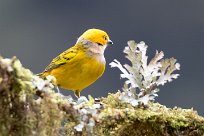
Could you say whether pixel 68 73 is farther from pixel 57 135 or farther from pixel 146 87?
pixel 57 135

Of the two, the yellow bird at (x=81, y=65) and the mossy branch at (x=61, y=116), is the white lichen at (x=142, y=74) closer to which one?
the mossy branch at (x=61, y=116)

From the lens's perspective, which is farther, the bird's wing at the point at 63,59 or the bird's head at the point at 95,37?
the bird's head at the point at 95,37

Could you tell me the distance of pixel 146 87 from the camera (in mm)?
1534

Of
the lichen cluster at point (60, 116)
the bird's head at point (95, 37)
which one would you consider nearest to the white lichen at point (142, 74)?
the lichen cluster at point (60, 116)

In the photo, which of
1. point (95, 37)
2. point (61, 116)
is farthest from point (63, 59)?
point (61, 116)

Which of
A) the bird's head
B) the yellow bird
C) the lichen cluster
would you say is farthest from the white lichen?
the bird's head

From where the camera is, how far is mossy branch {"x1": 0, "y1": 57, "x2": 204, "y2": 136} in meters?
1.04

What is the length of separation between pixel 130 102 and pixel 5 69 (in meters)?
0.59

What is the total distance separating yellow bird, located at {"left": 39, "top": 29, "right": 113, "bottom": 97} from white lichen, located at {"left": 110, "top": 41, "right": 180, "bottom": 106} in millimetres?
1310

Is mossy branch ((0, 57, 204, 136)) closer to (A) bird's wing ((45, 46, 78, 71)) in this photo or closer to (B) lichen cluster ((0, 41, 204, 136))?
(B) lichen cluster ((0, 41, 204, 136))

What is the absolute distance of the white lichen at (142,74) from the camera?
1.52 m

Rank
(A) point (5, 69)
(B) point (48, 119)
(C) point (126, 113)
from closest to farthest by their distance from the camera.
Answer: (A) point (5, 69)
(B) point (48, 119)
(C) point (126, 113)

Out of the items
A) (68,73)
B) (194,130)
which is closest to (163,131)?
(194,130)

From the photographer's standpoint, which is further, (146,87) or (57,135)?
(146,87)
